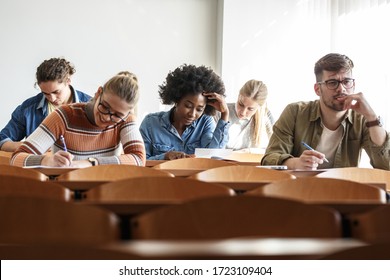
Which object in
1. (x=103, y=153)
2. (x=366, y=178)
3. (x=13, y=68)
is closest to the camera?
(x=366, y=178)

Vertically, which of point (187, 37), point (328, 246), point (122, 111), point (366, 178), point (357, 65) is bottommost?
point (328, 246)

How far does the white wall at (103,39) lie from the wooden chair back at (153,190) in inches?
201

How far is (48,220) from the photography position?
4.63 ft

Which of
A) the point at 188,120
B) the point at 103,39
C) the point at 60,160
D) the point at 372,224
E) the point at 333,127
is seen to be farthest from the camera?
the point at 103,39

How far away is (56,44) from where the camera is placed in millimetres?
7055

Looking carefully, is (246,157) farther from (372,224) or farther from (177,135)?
(372,224)

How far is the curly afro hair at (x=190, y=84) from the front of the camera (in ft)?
14.4

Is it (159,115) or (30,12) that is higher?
(30,12)

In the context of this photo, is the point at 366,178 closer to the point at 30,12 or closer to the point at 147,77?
the point at 147,77

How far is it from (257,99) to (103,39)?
8.80 ft

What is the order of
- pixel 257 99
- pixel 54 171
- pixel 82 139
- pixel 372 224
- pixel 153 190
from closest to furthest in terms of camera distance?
pixel 372 224, pixel 153 190, pixel 54 171, pixel 82 139, pixel 257 99

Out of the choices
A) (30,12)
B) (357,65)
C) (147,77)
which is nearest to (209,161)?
(357,65)

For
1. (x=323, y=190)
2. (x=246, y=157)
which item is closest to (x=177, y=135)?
(x=246, y=157)

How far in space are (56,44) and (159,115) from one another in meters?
3.05
